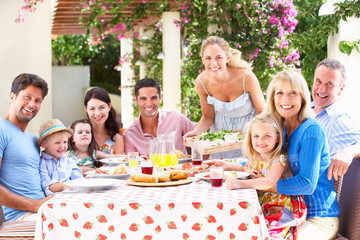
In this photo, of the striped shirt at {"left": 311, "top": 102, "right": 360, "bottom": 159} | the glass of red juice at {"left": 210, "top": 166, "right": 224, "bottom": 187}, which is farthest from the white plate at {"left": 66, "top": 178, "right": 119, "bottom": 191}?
the striped shirt at {"left": 311, "top": 102, "right": 360, "bottom": 159}

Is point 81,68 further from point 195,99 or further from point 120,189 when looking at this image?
point 120,189

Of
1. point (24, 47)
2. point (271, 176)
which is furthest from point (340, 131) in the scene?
point (24, 47)

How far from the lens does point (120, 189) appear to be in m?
2.57

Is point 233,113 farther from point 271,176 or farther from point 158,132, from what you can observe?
point 271,176

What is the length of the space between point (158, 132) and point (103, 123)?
47 centimetres

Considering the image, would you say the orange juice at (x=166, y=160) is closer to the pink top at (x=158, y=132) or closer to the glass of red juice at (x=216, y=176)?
the glass of red juice at (x=216, y=176)

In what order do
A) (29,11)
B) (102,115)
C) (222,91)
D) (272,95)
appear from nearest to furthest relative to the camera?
(272,95), (102,115), (222,91), (29,11)

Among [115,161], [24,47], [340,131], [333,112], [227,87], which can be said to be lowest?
[115,161]

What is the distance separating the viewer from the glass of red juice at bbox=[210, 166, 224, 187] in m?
2.55

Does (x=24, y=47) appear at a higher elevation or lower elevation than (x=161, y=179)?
higher

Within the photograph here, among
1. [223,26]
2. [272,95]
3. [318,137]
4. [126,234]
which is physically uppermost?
[223,26]

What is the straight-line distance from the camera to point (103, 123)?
4.32m

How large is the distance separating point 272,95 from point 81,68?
16.2m

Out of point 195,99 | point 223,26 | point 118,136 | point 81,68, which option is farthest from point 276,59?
point 81,68
